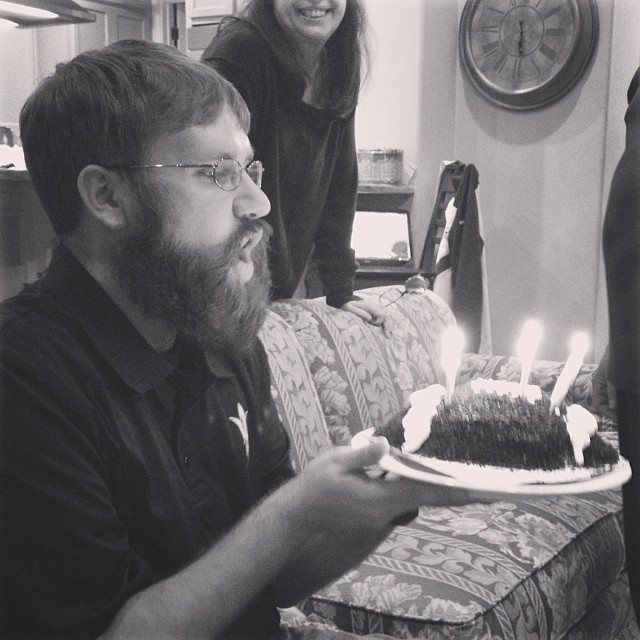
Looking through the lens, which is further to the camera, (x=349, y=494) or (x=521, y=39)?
(x=521, y=39)

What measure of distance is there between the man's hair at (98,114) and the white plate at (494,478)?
0.51m

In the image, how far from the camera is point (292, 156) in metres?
2.50

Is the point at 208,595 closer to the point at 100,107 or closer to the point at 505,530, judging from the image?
the point at 100,107

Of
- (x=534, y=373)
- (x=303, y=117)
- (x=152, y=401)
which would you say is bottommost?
(x=534, y=373)

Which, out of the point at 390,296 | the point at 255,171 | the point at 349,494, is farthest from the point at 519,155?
the point at 349,494

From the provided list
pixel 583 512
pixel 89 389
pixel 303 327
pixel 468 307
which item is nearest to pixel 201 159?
pixel 89 389

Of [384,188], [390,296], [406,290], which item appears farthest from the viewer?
[384,188]

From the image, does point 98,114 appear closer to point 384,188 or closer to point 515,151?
point 384,188

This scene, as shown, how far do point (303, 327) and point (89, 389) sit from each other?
1.42m

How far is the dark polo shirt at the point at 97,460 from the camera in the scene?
98 centimetres

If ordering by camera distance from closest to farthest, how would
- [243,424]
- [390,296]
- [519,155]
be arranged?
[243,424] < [390,296] < [519,155]

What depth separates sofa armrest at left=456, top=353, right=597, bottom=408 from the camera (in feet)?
10.5

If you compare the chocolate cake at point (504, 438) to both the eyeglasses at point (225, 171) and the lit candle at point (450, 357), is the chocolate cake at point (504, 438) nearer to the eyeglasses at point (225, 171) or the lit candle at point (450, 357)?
the lit candle at point (450, 357)

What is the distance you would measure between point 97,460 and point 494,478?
48 cm
